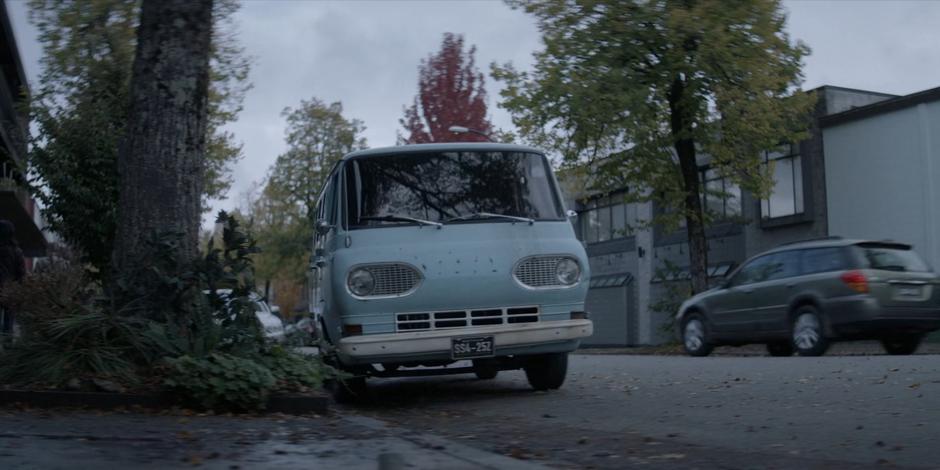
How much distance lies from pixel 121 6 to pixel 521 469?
372 inches

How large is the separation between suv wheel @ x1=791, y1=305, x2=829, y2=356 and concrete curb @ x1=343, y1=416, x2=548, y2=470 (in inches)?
398

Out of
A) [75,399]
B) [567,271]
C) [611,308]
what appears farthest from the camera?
[611,308]

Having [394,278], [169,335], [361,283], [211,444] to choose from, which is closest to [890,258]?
[394,278]

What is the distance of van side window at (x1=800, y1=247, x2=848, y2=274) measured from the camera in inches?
607

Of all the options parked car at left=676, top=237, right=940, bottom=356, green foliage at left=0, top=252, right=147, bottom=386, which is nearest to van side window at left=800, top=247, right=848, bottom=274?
parked car at left=676, top=237, right=940, bottom=356

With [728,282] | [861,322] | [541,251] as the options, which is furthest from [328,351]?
[728,282]

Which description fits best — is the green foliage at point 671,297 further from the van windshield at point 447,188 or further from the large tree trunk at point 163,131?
the large tree trunk at point 163,131

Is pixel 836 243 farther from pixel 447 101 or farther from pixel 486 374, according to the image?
pixel 447 101

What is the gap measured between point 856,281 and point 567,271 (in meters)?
7.48

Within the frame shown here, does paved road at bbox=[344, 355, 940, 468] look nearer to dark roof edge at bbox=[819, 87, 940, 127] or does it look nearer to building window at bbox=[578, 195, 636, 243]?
dark roof edge at bbox=[819, 87, 940, 127]

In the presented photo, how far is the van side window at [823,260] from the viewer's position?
50.6ft

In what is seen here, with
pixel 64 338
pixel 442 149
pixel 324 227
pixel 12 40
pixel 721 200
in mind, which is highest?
pixel 12 40

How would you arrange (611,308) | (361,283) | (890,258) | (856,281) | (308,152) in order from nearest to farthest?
(361,283), (856,281), (890,258), (611,308), (308,152)

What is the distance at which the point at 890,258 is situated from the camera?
15.3 meters
